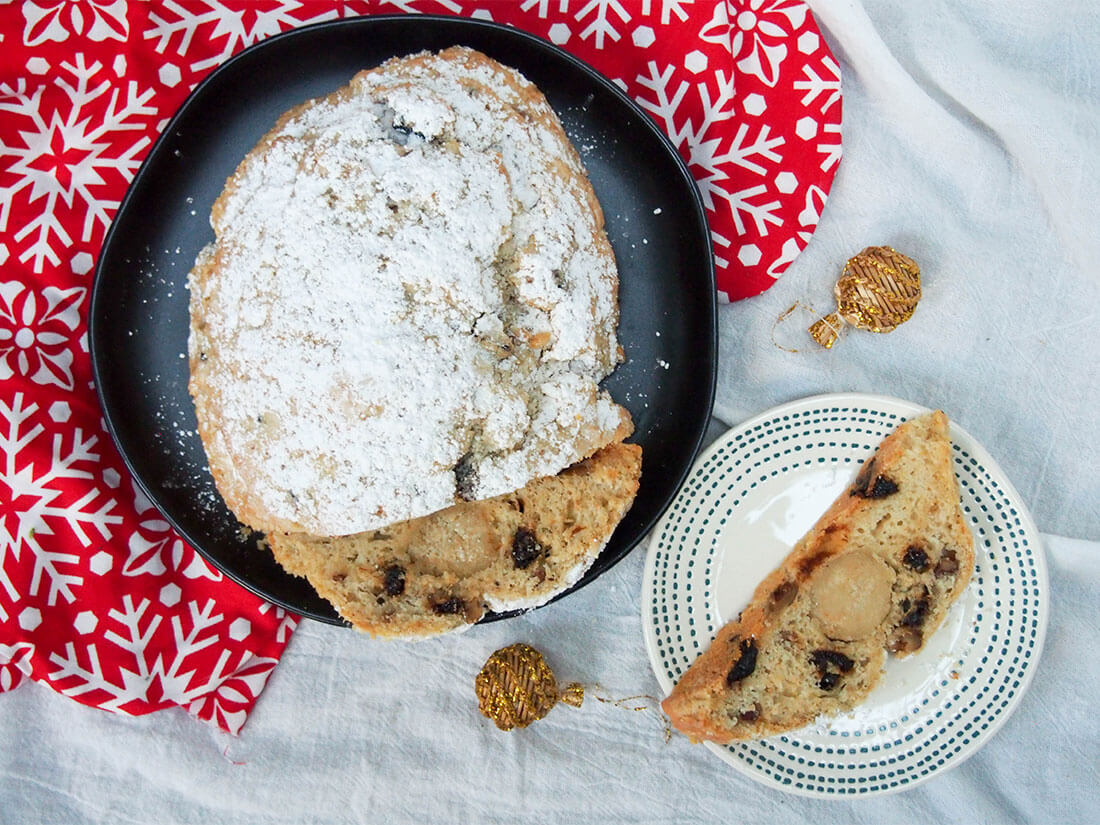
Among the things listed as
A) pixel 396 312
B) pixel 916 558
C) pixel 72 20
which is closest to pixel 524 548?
pixel 396 312

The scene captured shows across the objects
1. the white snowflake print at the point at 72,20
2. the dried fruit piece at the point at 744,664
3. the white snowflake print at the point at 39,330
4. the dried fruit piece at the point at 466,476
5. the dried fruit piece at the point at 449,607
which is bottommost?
the dried fruit piece at the point at 744,664

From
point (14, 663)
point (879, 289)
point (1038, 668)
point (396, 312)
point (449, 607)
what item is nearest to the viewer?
point (396, 312)

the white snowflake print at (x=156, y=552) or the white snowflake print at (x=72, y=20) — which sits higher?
the white snowflake print at (x=72, y=20)

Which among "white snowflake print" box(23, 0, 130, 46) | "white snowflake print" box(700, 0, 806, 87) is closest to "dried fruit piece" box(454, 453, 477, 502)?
"white snowflake print" box(700, 0, 806, 87)

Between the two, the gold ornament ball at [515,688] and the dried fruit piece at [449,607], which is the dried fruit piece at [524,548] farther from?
the gold ornament ball at [515,688]

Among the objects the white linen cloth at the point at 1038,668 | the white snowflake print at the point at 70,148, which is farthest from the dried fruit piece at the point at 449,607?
the white snowflake print at the point at 70,148

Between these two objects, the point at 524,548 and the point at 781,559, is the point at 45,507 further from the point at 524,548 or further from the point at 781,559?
the point at 781,559
